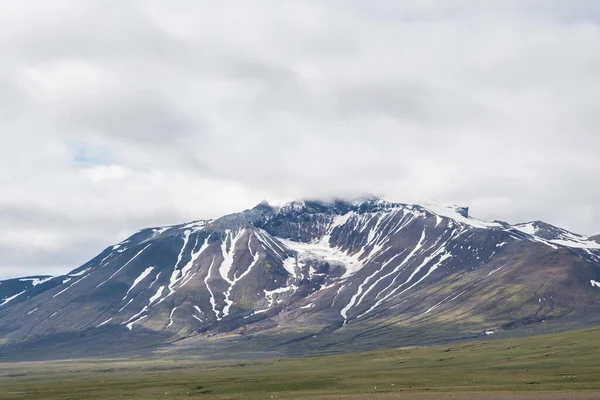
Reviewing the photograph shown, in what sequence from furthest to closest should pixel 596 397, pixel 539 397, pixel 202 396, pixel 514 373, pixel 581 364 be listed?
pixel 581 364 → pixel 514 373 → pixel 202 396 → pixel 539 397 → pixel 596 397

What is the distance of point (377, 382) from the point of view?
15112cm

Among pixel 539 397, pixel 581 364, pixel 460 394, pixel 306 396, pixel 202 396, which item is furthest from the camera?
pixel 581 364

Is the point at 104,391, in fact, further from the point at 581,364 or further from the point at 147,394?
the point at 581,364

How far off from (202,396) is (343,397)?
2927 cm

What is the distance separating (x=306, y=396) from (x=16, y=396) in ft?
238

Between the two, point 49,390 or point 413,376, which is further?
point 49,390

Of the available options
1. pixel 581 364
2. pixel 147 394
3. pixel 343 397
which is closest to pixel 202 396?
pixel 147 394

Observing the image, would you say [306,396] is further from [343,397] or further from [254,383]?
[254,383]

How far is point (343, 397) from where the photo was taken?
122812 mm

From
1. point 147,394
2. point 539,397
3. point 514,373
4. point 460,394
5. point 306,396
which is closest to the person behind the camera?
point 539,397

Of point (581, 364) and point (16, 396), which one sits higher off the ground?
point (16, 396)

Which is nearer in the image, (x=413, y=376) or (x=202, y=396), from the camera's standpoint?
(x=202, y=396)

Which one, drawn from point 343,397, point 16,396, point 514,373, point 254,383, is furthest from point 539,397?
point 16,396

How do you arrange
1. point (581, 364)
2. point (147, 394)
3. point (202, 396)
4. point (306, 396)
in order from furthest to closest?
point (581, 364) → point (147, 394) → point (202, 396) → point (306, 396)
